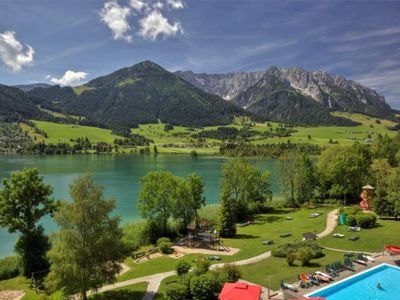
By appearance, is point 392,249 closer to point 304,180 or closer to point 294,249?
point 294,249

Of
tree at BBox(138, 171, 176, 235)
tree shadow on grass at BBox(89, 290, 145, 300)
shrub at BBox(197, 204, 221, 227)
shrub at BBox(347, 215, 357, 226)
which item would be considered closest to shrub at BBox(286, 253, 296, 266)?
tree shadow on grass at BBox(89, 290, 145, 300)

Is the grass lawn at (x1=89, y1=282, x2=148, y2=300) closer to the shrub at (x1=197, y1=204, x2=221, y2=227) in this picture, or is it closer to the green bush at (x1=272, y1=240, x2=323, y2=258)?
the green bush at (x1=272, y1=240, x2=323, y2=258)

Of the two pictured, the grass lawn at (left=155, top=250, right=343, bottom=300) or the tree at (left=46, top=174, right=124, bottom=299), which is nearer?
the tree at (left=46, top=174, right=124, bottom=299)

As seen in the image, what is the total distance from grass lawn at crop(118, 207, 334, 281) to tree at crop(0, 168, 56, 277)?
8995mm

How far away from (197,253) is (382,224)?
85.6 ft

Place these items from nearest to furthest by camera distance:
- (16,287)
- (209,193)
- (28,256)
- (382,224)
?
(16,287), (28,256), (382,224), (209,193)

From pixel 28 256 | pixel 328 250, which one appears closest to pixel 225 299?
pixel 328 250

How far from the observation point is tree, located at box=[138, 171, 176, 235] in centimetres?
4762

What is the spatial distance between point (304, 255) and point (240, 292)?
1255 centimetres

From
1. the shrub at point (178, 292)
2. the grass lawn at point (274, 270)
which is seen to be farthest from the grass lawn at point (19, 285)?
the shrub at point (178, 292)

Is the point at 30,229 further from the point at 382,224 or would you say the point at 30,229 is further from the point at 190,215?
the point at 382,224

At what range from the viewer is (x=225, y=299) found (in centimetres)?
2314

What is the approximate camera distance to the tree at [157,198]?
4762cm

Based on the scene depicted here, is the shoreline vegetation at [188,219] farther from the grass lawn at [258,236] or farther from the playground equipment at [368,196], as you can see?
the playground equipment at [368,196]
